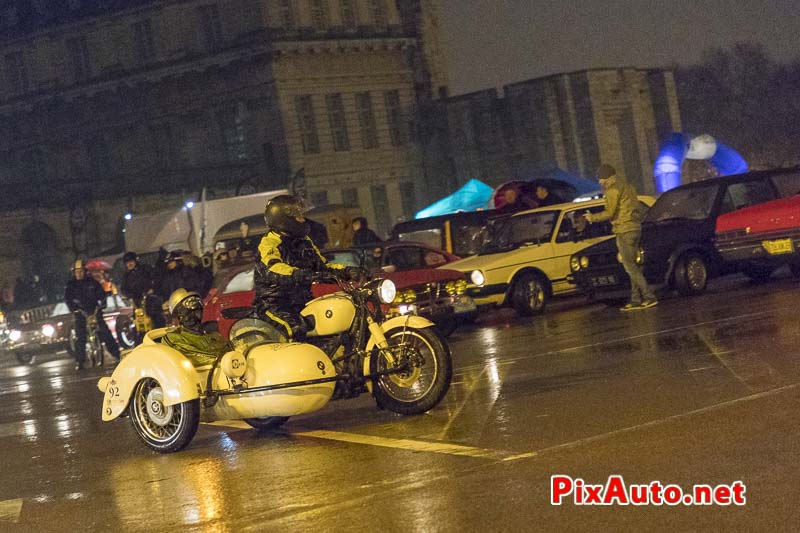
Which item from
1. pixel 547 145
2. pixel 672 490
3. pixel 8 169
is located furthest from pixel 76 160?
pixel 672 490

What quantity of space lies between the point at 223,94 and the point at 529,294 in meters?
44.7

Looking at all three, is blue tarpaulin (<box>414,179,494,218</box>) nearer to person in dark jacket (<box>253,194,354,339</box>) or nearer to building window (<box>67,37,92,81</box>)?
building window (<box>67,37,92,81</box>)

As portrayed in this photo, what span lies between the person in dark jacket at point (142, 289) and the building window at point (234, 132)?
39.9 metres

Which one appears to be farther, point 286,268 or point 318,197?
point 318,197

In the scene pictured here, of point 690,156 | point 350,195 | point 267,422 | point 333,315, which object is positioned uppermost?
point 350,195

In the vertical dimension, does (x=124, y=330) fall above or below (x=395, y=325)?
below

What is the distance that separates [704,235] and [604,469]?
13.1 meters

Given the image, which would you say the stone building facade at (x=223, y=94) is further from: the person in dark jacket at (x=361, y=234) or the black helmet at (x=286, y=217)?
the black helmet at (x=286, y=217)

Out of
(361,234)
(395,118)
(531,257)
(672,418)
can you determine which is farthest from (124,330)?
(395,118)

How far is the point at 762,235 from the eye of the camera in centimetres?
1909

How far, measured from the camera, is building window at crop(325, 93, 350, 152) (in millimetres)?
66188

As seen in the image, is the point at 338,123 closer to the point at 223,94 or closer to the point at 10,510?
the point at 223,94

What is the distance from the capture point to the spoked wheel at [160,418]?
10.9m

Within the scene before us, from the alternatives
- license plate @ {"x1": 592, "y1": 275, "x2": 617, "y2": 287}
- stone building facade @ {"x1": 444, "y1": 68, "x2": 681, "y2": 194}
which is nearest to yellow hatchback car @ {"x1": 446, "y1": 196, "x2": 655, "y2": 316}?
license plate @ {"x1": 592, "y1": 275, "x2": 617, "y2": 287}
